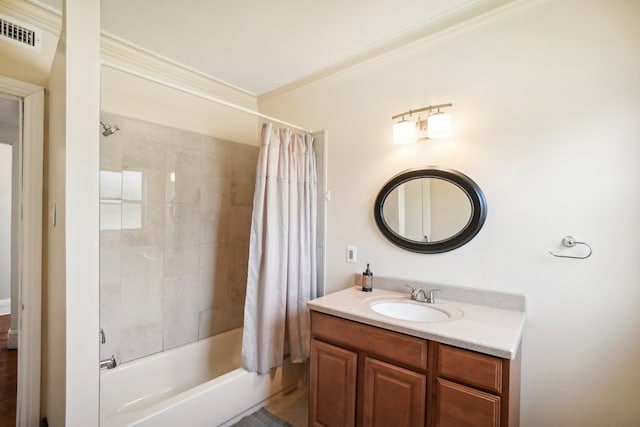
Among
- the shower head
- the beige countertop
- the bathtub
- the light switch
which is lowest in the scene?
the bathtub

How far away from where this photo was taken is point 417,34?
74.6 inches

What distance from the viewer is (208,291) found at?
2539 millimetres

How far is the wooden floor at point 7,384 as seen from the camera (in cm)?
196

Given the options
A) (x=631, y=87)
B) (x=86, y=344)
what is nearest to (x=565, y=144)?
(x=631, y=87)

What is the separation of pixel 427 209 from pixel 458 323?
749 mm

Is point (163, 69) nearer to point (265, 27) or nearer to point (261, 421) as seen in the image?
point (265, 27)

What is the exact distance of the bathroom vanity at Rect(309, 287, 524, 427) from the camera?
1212mm

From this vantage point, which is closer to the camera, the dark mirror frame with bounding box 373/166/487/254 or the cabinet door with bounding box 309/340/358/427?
the cabinet door with bounding box 309/340/358/427

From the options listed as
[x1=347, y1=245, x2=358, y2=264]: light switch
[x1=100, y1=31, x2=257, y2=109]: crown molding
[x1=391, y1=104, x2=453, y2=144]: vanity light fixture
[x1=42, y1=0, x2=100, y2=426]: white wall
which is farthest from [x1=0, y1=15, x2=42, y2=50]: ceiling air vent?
[x1=347, y1=245, x2=358, y2=264]: light switch

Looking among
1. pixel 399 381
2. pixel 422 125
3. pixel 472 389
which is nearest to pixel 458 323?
pixel 472 389

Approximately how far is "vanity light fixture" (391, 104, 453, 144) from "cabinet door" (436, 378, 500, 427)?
4.42 feet

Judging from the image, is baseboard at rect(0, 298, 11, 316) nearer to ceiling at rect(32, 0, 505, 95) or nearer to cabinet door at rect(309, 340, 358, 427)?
ceiling at rect(32, 0, 505, 95)

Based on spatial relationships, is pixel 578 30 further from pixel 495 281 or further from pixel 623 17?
pixel 495 281

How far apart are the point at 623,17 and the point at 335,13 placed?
139 cm
